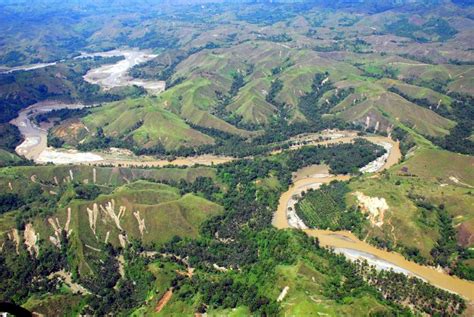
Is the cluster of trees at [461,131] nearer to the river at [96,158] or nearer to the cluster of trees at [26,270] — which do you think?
the river at [96,158]

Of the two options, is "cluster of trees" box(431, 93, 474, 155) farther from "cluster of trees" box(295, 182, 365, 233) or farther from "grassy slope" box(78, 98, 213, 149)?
"grassy slope" box(78, 98, 213, 149)

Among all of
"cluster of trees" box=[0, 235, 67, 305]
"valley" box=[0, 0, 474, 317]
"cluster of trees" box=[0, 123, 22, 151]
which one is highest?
"valley" box=[0, 0, 474, 317]

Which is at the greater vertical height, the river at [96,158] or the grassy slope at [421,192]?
the grassy slope at [421,192]

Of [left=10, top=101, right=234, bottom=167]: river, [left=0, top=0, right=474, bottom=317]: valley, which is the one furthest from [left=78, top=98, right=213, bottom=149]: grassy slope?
[left=10, top=101, right=234, bottom=167]: river

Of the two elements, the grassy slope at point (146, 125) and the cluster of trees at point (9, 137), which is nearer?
the grassy slope at point (146, 125)

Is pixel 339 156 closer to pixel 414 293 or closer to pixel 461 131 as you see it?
pixel 461 131

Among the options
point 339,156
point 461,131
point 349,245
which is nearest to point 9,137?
point 339,156

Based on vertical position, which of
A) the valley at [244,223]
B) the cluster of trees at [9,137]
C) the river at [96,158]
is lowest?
the cluster of trees at [9,137]

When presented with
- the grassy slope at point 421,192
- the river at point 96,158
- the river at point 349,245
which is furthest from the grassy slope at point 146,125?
the grassy slope at point 421,192
